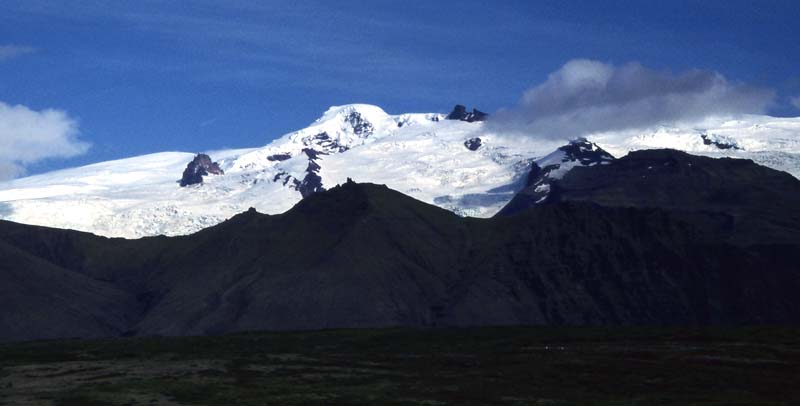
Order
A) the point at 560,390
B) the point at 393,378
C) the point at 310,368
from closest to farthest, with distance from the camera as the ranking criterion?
the point at 560,390
the point at 393,378
the point at 310,368

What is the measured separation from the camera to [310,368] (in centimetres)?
19962

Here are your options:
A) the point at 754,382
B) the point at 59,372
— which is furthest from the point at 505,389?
the point at 59,372

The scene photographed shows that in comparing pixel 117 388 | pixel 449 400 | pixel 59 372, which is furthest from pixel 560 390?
pixel 59 372

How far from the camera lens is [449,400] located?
15938cm

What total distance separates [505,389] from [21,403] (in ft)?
176

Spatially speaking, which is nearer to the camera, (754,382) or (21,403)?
(21,403)

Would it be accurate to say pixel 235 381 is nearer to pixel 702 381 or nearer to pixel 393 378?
pixel 393 378

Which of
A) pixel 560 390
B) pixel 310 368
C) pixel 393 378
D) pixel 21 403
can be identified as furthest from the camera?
pixel 310 368

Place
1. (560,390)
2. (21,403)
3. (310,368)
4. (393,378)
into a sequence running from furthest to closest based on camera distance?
(310,368) < (393,378) < (560,390) < (21,403)

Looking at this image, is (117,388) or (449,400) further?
(117,388)

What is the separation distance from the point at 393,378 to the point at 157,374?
99.7 ft

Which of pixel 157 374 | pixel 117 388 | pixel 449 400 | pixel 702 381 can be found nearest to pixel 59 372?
pixel 157 374

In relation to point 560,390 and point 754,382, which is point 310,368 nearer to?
point 560,390

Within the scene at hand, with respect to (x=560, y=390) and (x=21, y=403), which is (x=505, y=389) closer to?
(x=560, y=390)
